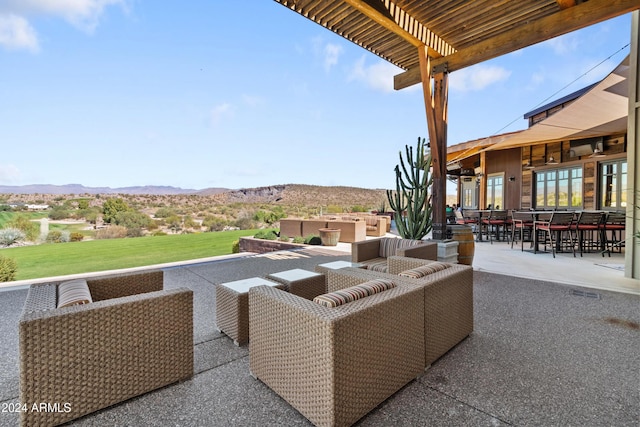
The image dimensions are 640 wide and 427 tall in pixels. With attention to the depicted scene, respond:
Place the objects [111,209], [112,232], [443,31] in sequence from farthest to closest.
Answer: [111,209]
[112,232]
[443,31]

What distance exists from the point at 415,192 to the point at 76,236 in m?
11.8

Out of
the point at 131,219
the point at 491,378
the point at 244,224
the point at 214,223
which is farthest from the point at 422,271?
the point at 214,223

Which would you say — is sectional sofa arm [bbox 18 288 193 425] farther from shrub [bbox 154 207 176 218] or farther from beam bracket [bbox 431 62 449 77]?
shrub [bbox 154 207 176 218]

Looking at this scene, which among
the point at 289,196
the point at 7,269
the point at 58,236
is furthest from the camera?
the point at 289,196

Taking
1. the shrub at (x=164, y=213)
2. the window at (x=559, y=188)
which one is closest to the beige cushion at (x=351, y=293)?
the window at (x=559, y=188)

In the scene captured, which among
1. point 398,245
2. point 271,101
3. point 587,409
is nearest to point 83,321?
point 587,409

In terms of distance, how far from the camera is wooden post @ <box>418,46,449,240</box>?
505 cm

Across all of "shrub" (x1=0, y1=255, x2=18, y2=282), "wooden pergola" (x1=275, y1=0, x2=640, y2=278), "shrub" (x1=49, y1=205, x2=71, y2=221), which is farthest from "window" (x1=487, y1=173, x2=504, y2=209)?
"shrub" (x1=49, y1=205, x2=71, y2=221)

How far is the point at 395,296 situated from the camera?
1814mm

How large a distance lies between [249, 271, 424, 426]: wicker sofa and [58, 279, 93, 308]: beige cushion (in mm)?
978

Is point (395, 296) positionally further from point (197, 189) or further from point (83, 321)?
point (197, 189)

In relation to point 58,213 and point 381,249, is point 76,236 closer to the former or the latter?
point 58,213

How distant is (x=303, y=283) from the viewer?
3.01 metres

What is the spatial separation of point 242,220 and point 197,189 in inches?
682
